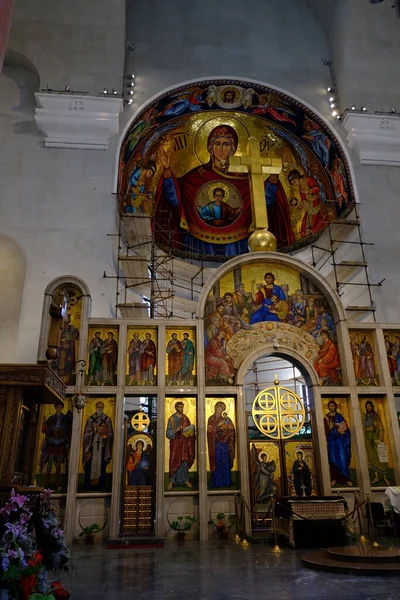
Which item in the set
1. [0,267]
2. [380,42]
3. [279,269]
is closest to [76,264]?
[0,267]

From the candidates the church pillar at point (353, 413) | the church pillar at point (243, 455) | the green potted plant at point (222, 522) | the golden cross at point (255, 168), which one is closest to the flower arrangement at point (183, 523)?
the green potted plant at point (222, 522)

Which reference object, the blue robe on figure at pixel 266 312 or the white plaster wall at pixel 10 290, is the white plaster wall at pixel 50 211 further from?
→ the blue robe on figure at pixel 266 312

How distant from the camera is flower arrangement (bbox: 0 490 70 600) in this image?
3.00 m

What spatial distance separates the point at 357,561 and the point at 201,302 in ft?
20.2

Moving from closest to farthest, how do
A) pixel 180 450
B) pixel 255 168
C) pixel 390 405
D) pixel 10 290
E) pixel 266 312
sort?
1. pixel 180 450
2. pixel 390 405
3. pixel 266 312
4. pixel 255 168
5. pixel 10 290

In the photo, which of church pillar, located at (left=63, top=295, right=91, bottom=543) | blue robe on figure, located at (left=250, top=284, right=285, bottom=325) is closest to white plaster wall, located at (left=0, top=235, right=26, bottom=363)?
church pillar, located at (left=63, top=295, right=91, bottom=543)

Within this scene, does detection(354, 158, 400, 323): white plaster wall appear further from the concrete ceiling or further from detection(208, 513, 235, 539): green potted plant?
detection(208, 513, 235, 539): green potted plant

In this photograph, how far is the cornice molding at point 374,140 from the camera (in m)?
14.9

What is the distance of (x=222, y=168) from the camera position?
17.8 meters

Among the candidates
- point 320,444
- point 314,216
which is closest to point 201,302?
point 320,444

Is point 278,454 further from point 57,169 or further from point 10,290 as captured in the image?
point 57,169

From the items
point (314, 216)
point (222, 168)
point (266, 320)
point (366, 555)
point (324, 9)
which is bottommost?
point (366, 555)

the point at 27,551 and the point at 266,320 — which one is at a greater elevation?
the point at 266,320

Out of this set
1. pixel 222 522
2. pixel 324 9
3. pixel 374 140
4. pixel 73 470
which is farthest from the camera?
pixel 324 9
